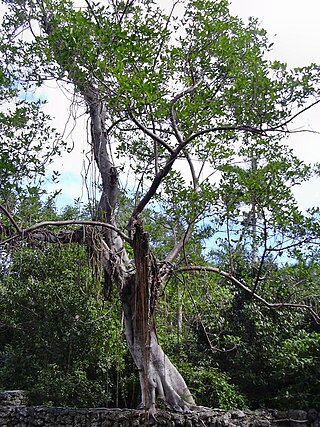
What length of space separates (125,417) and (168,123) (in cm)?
309

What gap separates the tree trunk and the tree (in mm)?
11

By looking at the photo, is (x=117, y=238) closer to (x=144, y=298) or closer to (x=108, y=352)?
(x=144, y=298)

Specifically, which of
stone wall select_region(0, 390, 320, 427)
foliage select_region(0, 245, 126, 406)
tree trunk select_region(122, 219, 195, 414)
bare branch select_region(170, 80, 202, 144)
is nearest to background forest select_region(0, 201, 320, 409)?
foliage select_region(0, 245, 126, 406)

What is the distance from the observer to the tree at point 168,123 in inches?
155

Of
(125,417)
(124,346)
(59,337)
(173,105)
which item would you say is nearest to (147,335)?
(125,417)

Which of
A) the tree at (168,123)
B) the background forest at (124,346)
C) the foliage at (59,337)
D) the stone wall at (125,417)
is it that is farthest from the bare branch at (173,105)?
the stone wall at (125,417)

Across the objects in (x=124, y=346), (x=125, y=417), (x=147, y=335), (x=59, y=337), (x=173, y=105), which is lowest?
(x=125, y=417)

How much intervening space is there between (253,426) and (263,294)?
2.02 m

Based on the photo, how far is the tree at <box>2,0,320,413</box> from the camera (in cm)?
393

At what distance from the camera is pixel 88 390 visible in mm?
6176

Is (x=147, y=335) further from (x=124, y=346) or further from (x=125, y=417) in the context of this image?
(x=124, y=346)

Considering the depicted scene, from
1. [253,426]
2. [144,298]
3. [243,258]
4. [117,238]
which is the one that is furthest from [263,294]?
[144,298]

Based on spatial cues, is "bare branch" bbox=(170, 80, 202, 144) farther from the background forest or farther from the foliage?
the foliage

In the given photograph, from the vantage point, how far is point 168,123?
520 centimetres
